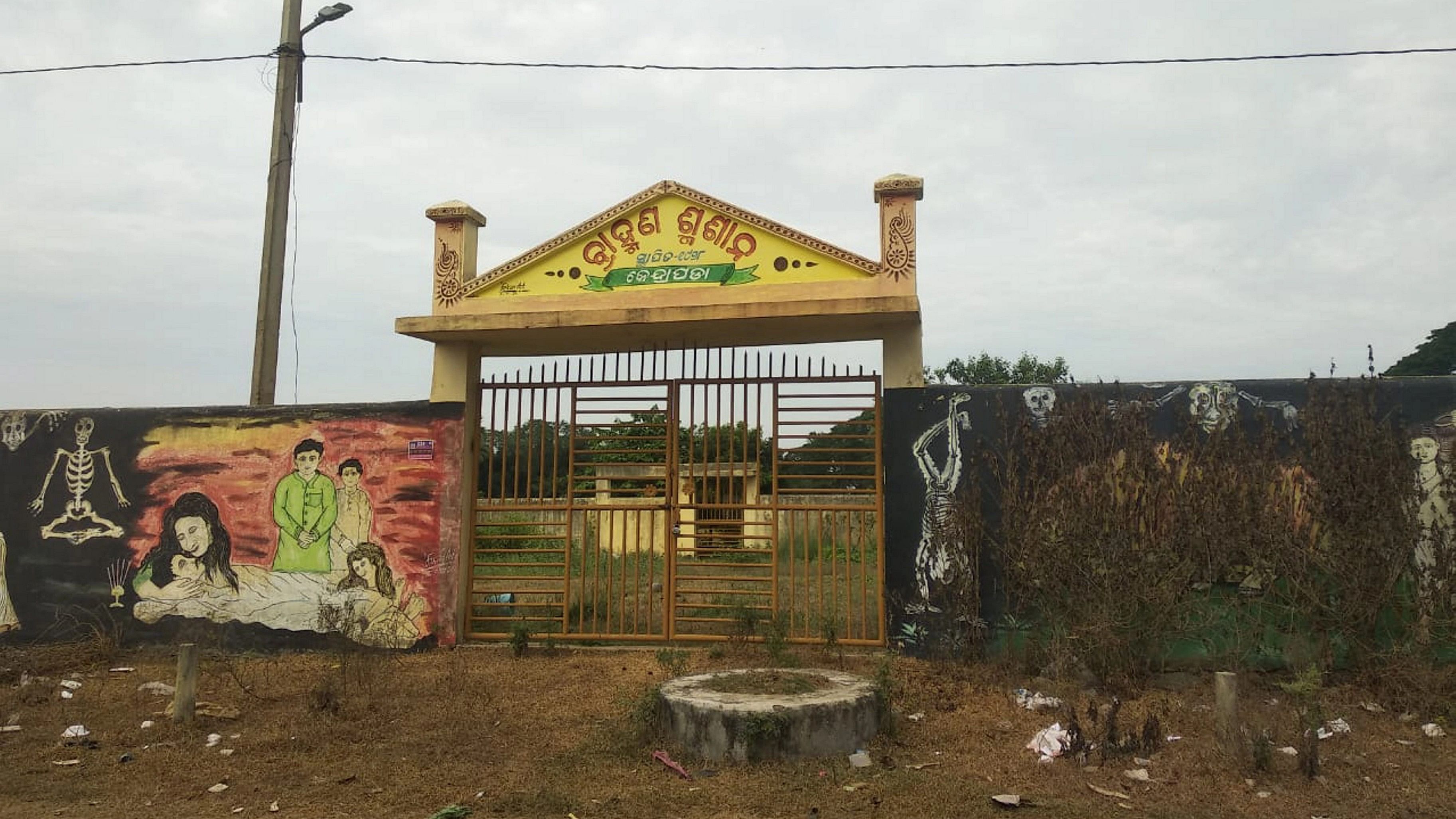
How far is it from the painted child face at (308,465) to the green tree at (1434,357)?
104 ft

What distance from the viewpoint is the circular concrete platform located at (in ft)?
17.6

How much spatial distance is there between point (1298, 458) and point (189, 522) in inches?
377

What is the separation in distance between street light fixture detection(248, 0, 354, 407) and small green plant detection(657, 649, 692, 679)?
485cm

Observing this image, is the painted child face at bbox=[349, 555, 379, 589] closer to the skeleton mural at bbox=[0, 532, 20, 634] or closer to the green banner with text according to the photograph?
the green banner with text

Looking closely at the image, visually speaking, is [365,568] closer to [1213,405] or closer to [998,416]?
[998,416]

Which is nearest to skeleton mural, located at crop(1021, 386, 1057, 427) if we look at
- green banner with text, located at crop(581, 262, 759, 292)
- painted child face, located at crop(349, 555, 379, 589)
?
green banner with text, located at crop(581, 262, 759, 292)

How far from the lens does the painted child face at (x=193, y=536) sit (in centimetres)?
908

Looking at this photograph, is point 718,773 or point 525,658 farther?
point 525,658

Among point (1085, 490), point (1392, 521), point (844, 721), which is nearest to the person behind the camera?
point (844, 721)

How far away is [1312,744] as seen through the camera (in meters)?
5.09

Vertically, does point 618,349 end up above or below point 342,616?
above

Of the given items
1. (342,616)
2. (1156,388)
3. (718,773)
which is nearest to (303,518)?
Answer: (342,616)

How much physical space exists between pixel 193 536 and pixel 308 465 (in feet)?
4.33

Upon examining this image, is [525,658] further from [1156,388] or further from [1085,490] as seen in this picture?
[1156,388]
